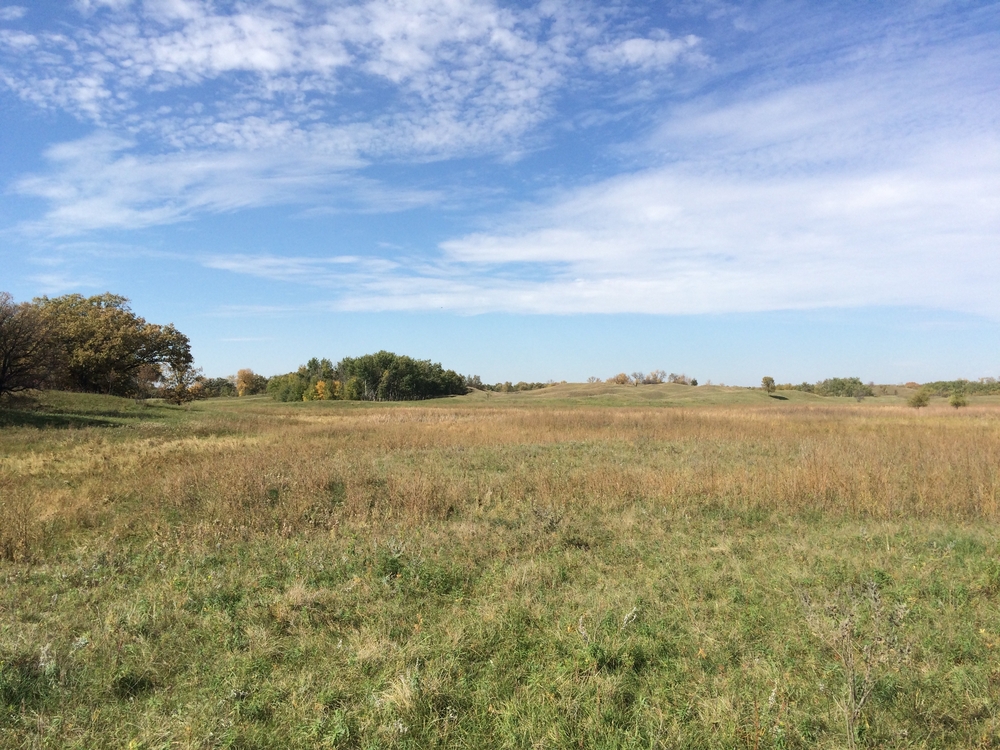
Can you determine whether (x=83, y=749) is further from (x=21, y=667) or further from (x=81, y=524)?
(x=81, y=524)

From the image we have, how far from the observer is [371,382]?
322 feet

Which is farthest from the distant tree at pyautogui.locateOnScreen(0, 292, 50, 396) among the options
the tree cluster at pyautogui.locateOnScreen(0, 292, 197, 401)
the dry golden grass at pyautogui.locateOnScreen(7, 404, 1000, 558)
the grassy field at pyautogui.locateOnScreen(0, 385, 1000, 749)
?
the grassy field at pyautogui.locateOnScreen(0, 385, 1000, 749)

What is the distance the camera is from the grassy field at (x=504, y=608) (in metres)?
3.75

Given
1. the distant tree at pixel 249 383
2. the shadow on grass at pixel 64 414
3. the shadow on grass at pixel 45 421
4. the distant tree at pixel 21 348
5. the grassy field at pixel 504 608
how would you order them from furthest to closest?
the distant tree at pixel 249 383
the distant tree at pixel 21 348
the shadow on grass at pixel 64 414
the shadow on grass at pixel 45 421
the grassy field at pixel 504 608

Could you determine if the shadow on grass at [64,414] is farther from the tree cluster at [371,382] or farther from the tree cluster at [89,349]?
the tree cluster at [371,382]

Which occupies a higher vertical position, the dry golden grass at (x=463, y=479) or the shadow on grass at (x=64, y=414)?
the shadow on grass at (x=64, y=414)

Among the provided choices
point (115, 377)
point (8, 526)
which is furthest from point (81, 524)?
point (115, 377)

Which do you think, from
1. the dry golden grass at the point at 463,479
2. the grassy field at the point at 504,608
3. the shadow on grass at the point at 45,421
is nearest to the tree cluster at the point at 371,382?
the shadow on grass at the point at 45,421

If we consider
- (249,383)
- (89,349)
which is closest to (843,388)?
(89,349)

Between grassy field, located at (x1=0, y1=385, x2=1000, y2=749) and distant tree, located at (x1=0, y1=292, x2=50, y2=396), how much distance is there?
70.2 ft

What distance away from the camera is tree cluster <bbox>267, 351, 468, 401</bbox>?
93.0 metres

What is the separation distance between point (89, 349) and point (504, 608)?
50.4 metres

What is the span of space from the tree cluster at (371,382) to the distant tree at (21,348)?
5995cm

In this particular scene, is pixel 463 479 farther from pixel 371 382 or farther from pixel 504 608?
pixel 371 382
